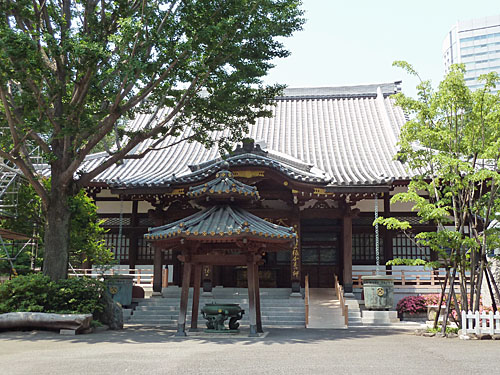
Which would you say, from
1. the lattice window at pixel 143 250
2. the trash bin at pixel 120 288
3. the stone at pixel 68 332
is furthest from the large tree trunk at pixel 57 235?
the lattice window at pixel 143 250

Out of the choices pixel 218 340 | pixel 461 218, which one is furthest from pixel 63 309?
pixel 461 218

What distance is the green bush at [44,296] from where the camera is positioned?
499 inches

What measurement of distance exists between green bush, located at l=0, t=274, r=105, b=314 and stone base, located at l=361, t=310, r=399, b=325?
8.27 metres

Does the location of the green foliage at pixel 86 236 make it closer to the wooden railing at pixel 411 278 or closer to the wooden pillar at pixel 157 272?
the wooden pillar at pixel 157 272

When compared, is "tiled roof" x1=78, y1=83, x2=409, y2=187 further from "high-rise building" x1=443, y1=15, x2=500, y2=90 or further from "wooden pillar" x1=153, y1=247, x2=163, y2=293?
"high-rise building" x1=443, y1=15, x2=500, y2=90

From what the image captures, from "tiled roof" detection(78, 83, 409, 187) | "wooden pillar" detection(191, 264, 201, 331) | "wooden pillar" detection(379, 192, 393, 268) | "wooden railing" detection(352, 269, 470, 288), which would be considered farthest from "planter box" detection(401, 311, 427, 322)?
"wooden pillar" detection(191, 264, 201, 331)

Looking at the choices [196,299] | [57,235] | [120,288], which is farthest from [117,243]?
[196,299]

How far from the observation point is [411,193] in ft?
43.2

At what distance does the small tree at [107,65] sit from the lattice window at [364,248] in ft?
30.1

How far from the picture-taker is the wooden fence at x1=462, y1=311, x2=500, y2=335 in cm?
1190

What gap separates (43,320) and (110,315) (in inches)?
80.4

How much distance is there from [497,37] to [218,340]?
119 meters

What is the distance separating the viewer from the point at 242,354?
9.14m

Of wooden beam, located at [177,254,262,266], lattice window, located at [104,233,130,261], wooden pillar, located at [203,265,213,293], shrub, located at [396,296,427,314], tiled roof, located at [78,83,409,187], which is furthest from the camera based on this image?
lattice window, located at [104,233,130,261]
